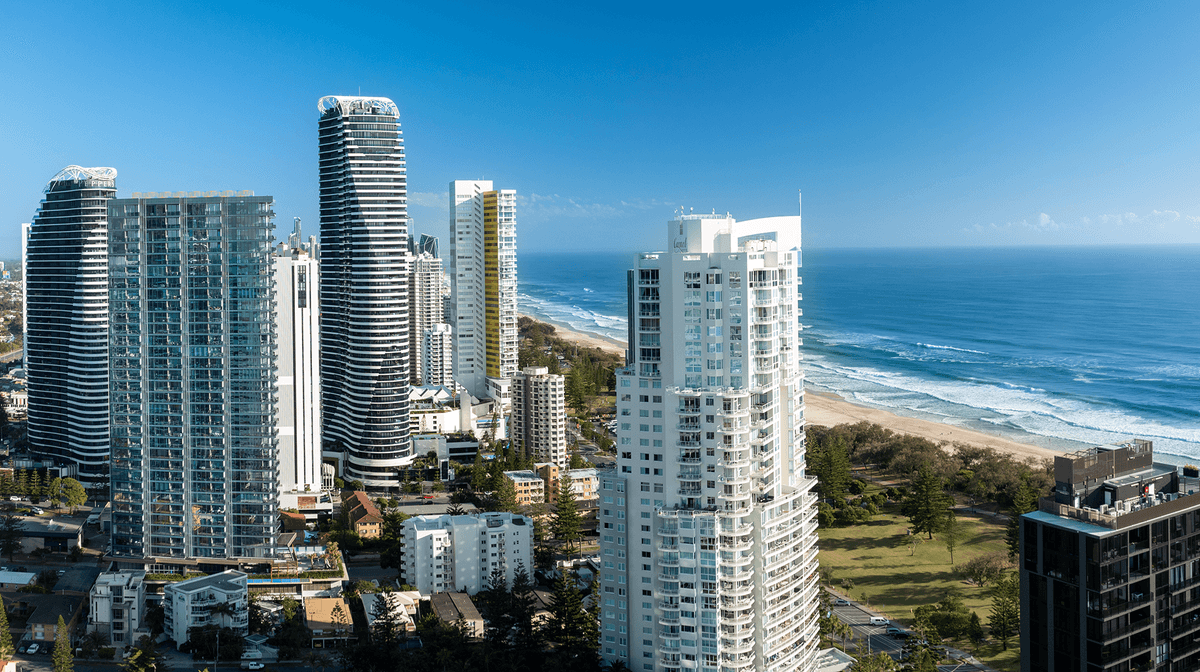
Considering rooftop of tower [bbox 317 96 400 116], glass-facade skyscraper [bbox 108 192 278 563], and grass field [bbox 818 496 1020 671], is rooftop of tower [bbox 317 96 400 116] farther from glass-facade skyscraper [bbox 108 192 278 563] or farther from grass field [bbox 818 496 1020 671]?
grass field [bbox 818 496 1020 671]

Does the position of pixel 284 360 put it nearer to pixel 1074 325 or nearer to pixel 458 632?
pixel 458 632

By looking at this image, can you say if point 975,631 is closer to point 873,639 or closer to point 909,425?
point 873,639

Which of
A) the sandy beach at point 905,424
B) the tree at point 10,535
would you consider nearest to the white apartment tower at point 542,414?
the sandy beach at point 905,424

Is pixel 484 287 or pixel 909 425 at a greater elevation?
pixel 484 287

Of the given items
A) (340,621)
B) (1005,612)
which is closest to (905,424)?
(1005,612)

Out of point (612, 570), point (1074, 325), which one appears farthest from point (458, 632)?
point (1074, 325)

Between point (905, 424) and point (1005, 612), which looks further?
point (905, 424)
